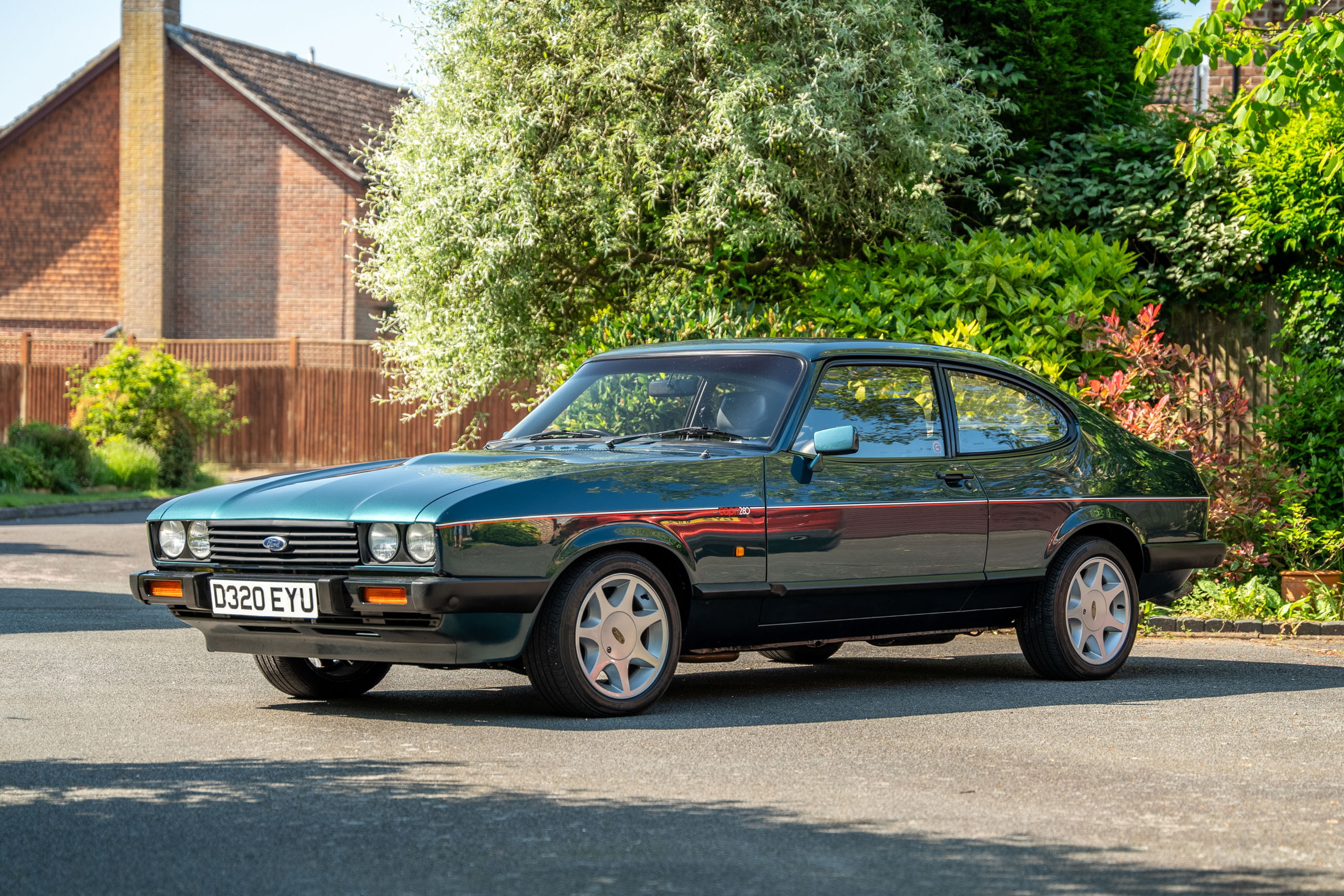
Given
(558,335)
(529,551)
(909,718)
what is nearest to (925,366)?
(909,718)

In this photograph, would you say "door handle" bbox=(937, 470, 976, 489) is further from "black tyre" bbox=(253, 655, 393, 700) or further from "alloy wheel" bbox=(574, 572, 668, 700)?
"black tyre" bbox=(253, 655, 393, 700)

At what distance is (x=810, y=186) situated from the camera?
607 inches

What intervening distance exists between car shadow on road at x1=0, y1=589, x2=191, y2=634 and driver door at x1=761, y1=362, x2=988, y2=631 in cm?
483

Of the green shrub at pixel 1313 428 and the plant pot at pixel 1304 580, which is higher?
the green shrub at pixel 1313 428

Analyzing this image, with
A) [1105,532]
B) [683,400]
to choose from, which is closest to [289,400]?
[1105,532]

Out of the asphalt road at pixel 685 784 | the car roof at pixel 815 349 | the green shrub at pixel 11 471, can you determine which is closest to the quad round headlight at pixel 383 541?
the asphalt road at pixel 685 784

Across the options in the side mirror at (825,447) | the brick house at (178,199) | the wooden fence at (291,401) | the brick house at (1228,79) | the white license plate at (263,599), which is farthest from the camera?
the brick house at (178,199)

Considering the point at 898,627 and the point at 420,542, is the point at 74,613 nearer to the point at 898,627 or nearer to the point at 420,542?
the point at 420,542

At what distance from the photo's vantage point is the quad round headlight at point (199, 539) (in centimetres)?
748

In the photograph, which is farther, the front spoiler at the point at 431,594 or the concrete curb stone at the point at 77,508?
the concrete curb stone at the point at 77,508

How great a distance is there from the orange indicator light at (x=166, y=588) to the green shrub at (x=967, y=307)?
5679mm

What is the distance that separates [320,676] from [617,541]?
5.89 ft

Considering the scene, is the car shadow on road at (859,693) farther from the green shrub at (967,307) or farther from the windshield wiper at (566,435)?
the green shrub at (967,307)

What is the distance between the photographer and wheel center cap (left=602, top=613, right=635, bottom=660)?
7.25m
